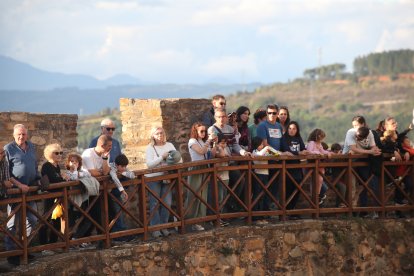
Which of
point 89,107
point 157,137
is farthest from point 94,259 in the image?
point 89,107

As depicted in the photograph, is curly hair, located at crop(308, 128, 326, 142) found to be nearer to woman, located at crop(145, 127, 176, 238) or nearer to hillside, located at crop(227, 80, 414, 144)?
woman, located at crop(145, 127, 176, 238)

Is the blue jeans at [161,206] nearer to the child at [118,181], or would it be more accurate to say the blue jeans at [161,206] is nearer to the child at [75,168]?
the child at [118,181]

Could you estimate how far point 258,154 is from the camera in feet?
42.3

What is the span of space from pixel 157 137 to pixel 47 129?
7.70ft

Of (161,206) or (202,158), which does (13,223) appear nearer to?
(161,206)

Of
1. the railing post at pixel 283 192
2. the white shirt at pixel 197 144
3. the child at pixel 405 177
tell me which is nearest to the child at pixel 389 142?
the child at pixel 405 177

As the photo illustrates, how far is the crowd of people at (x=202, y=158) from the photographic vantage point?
1080cm

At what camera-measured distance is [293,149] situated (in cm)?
1332

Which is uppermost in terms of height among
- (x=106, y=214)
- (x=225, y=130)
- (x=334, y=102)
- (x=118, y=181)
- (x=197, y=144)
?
(x=225, y=130)

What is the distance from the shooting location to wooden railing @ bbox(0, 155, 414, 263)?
1071 centimetres

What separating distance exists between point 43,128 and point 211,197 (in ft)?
9.10

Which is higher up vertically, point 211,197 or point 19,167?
point 19,167

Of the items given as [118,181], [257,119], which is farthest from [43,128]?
[257,119]

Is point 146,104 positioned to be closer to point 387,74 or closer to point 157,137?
point 157,137
